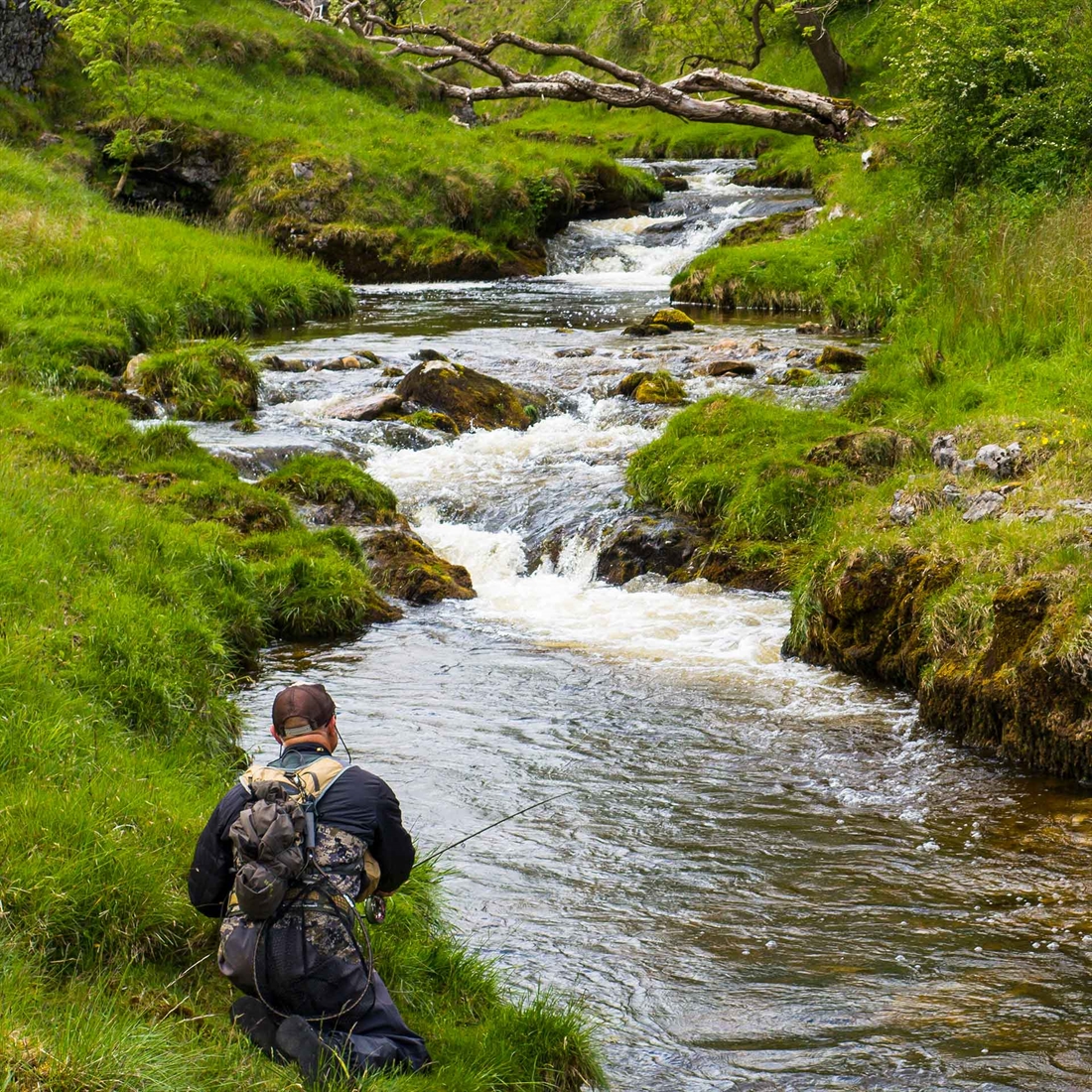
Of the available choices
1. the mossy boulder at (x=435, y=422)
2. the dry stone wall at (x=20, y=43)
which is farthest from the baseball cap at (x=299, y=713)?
the dry stone wall at (x=20, y=43)

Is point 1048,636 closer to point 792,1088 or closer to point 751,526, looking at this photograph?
point 792,1088

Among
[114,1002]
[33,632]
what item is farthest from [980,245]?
[114,1002]

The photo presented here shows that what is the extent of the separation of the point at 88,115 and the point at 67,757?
29855 millimetres

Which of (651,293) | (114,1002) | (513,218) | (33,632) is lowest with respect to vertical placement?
(114,1002)

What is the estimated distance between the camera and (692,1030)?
5062mm

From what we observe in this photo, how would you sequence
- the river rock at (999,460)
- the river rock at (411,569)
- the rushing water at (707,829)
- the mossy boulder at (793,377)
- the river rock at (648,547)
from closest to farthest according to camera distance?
1. the rushing water at (707,829)
2. the river rock at (999,460)
3. the river rock at (411,569)
4. the river rock at (648,547)
5. the mossy boulder at (793,377)

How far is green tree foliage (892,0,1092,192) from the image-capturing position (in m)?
16.6

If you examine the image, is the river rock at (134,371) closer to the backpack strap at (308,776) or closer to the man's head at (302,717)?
the man's head at (302,717)

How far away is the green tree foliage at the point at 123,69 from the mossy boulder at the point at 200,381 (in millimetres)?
13826

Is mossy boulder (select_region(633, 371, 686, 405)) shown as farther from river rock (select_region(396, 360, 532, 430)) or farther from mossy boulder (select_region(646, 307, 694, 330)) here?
mossy boulder (select_region(646, 307, 694, 330))

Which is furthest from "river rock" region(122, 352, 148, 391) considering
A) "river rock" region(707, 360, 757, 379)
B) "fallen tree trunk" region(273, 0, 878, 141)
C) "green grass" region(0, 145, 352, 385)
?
"fallen tree trunk" region(273, 0, 878, 141)

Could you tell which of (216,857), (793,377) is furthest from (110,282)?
(216,857)

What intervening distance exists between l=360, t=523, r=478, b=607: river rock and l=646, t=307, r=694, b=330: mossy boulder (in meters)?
9.86

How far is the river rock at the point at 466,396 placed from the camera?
53.9ft
